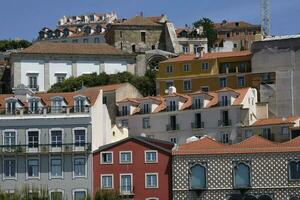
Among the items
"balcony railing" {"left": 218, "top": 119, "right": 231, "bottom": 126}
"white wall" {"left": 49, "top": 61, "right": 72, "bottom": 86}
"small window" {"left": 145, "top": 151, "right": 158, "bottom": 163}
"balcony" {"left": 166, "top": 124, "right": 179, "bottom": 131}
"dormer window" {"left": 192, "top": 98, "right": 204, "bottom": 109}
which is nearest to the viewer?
"small window" {"left": 145, "top": 151, "right": 158, "bottom": 163}

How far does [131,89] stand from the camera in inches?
3944

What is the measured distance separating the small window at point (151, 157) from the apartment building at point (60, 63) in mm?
44316

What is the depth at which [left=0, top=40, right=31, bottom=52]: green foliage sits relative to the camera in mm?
163500

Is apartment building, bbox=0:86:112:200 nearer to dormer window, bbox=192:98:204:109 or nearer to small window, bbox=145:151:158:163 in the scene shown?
small window, bbox=145:151:158:163

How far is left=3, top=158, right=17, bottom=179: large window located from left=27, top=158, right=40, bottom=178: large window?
38.9 inches

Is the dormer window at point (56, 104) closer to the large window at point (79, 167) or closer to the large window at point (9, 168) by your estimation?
the large window at point (79, 167)

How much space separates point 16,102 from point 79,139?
5460 millimetres

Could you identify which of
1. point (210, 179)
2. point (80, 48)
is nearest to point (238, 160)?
point (210, 179)

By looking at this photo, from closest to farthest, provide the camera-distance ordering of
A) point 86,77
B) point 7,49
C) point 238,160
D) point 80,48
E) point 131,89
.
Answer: point 238,160, point 131,89, point 86,77, point 80,48, point 7,49

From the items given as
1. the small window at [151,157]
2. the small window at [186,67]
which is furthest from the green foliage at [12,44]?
the small window at [151,157]

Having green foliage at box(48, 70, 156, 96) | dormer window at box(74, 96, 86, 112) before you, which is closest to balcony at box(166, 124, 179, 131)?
dormer window at box(74, 96, 86, 112)

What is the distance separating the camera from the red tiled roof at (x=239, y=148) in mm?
70938

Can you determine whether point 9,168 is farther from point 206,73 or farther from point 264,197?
point 206,73

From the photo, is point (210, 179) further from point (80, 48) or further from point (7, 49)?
Answer: point (7, 49)
